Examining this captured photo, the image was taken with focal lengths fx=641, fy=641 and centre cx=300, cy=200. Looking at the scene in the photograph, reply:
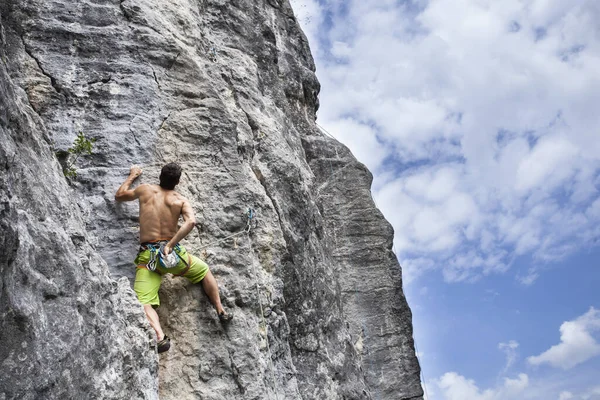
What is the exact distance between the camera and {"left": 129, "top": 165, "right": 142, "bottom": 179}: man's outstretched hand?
300 inches

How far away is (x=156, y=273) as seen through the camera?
22.7 feet

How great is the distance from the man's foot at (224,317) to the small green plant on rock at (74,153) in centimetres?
234

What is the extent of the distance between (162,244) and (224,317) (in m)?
1.05

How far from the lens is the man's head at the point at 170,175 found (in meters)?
7.37

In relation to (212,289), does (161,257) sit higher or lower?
higher

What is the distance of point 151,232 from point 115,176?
102 centimetres

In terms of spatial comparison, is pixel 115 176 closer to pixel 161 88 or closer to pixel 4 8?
pixel 161 88

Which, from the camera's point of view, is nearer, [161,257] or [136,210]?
[161,257]

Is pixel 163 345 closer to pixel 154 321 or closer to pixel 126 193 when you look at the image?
pixel 154 321

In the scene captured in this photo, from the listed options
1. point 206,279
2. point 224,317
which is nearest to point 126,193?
point 206,279

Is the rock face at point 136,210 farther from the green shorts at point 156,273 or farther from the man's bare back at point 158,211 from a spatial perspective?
the man's bare back at point 158,211

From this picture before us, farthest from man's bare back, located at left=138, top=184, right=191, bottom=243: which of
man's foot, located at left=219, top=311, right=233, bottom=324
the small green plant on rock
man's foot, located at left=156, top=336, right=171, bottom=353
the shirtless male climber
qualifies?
man's foot, located at left=156, top=336, right=171, bottom=353

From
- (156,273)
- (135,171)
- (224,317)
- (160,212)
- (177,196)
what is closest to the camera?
(156,273)

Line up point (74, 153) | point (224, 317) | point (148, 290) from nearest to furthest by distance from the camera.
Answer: point (148, 290)
point (224, 317)
point (74, 153)
